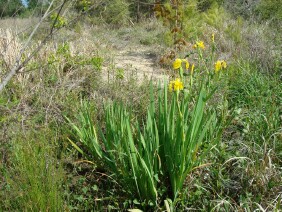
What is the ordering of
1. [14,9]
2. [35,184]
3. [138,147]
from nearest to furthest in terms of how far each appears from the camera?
[35,184], [14,9], [138,147]

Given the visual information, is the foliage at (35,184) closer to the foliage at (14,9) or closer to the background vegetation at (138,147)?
the background vegetation at (138,147)

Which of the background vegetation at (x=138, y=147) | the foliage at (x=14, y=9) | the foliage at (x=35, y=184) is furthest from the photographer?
the background vegetation at (x=138, y=147)

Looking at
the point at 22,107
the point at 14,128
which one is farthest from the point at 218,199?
the point at 22,107

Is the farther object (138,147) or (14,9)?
(138,147)

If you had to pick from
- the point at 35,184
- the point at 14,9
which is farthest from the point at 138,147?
the point at 14,9

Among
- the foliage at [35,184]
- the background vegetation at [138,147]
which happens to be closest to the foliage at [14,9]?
the background vegetation at [138,147]

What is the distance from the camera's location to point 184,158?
2.20m

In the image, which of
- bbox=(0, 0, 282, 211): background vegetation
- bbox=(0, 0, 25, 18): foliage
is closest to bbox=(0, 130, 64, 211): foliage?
bbox=(0, 0, 282, 211): background vegetation

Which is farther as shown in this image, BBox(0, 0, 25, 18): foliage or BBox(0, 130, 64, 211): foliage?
BBox(0, 130, 64, 211): foliage

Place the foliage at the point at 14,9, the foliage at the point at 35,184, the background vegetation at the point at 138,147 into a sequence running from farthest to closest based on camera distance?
the background vegetation at the point at 138,147 → the foliage at the point at 35,184 → the foliage at the point at 14,9

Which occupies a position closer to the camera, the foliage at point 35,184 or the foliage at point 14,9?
the foliage at point 14,9

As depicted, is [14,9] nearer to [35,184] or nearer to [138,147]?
[35,184]

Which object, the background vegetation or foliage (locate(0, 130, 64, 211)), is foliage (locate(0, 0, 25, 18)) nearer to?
the background vegetation

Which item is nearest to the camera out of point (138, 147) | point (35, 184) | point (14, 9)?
point (35, 184)
